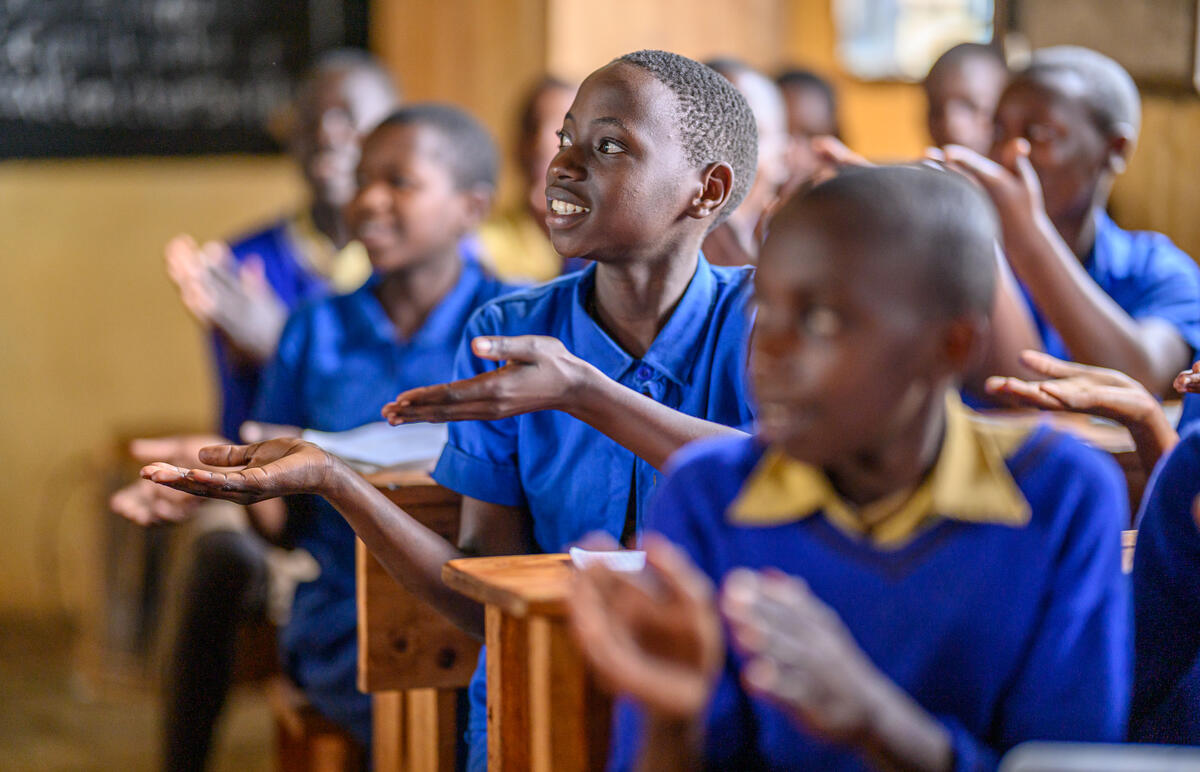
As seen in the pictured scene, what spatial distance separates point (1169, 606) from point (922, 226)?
629mm

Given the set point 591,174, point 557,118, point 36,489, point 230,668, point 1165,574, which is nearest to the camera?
point 1165,574

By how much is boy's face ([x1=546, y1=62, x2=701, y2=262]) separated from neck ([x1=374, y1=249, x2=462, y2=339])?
0.90 meters

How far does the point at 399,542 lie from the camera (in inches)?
62.7

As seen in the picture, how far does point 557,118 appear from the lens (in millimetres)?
3387

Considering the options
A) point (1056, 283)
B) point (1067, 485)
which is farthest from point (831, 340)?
point (1056, 283)

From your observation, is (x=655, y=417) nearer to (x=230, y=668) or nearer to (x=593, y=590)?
(x=593, y=590)

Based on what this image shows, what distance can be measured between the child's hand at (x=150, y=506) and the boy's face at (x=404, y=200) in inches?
30.2

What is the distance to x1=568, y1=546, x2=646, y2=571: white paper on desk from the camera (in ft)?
4.20

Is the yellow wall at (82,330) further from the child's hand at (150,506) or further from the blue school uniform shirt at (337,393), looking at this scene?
the child's hand at (150,506)

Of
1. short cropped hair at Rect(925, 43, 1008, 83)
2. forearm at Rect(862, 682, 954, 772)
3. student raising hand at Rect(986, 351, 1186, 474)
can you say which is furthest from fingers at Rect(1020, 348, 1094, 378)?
short cropped hair at Rect(925, 43, 1008, 83)

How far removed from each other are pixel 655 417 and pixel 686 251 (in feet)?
1.06

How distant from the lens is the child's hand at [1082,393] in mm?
1550

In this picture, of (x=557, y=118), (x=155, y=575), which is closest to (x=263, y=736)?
(x=155, y=575)

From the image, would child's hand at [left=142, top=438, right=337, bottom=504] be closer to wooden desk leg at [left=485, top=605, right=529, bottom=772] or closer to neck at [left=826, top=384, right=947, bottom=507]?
wooden desk leg at [left=485, top=605, right=529, bottom=772]
